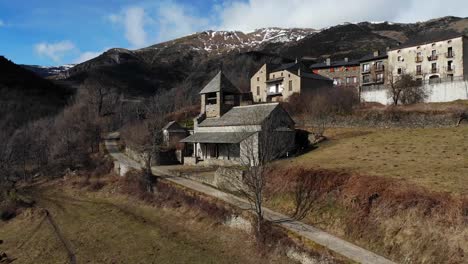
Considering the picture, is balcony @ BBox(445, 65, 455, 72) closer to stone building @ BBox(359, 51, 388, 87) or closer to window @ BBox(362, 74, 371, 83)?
stone building @ BBox(359, 51, 388, 87)

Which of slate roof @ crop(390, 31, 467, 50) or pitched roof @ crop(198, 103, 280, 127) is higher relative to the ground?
slate roof @ crop(390, 31, 467, 50)

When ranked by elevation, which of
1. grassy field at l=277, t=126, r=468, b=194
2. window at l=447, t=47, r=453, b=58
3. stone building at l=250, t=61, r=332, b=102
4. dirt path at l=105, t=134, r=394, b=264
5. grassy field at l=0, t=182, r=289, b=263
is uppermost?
window at l=447, t=47, r=453, b=58

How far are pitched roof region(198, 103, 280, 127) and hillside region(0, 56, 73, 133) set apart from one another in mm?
47389

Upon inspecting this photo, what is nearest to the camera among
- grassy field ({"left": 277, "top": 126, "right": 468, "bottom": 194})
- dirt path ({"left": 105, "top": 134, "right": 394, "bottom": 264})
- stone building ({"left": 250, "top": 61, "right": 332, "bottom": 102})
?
dirt path ({"left": 105, "top": 134, "right": 394, "bottom": 264})

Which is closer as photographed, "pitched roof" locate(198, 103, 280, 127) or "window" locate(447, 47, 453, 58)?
"pitched roof" locate(198, 103, 280, 127)

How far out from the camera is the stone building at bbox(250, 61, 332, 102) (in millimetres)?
56700

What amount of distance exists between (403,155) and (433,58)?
130 ft

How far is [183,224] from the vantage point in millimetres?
23609

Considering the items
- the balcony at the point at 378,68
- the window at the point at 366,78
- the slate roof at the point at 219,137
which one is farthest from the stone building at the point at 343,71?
the slate roof at the point at 219,137

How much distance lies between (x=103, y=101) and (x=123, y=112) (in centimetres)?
566

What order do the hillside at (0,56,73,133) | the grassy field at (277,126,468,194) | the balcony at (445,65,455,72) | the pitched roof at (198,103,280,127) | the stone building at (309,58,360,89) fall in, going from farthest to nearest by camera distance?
1. the hillside at (0,56,73,133)
2. the stone building at (309,58,360,89)
3. the balcony at (445,65,455,72)
4. the pitched roof at (198,103,280,127)
5. the grassy field at (277,126,468,194)

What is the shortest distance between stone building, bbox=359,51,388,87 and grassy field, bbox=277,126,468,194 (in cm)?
3461

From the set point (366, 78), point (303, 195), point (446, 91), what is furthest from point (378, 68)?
point (303, 195)

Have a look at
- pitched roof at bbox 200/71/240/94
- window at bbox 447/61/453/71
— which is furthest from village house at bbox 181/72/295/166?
window at bbox 447/61/453/71
